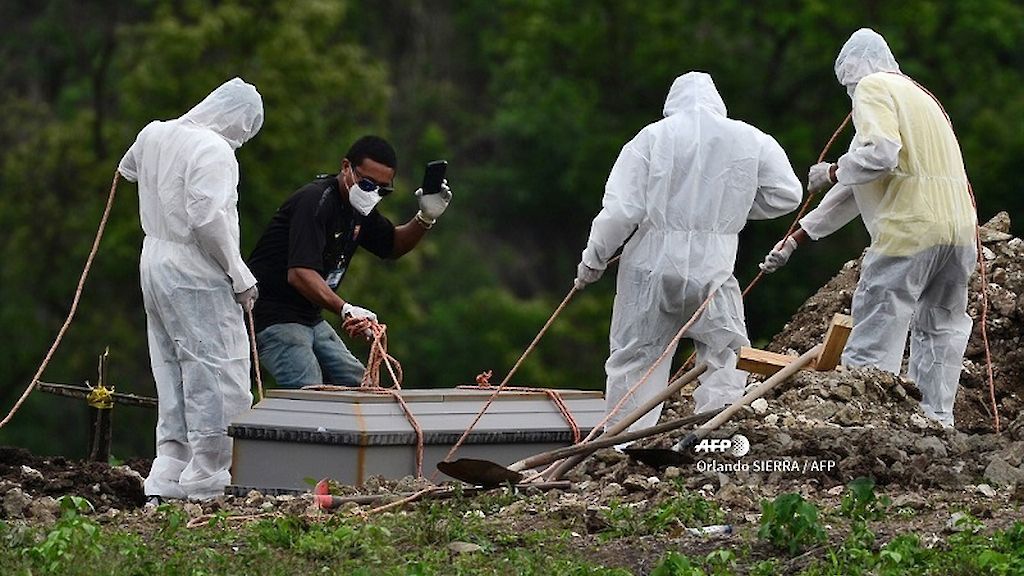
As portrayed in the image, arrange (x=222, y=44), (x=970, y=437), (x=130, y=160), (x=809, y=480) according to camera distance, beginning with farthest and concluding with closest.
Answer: (x=222, y=44), (x=130, y=160), (x=970, y=437), (x=809, y=480)

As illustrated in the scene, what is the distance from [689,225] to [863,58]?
4.15 feet

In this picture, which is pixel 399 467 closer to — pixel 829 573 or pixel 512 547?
pixel 512 547

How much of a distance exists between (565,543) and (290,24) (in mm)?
20344

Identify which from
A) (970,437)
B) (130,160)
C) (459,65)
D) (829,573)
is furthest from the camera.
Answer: (459,65)

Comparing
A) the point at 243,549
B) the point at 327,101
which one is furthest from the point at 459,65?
the point at 243,549

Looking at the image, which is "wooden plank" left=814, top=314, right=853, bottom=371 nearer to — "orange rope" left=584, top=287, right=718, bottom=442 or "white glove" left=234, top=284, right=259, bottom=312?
"orange rope" left=584, top=287, right=718, bottom=442

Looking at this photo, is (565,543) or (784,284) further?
(784,284)

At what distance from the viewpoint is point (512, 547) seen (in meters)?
8.49

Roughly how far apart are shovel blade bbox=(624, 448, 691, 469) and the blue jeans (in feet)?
6.27

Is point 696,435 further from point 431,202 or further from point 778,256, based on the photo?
point 431,202

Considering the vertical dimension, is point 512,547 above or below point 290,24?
A: below

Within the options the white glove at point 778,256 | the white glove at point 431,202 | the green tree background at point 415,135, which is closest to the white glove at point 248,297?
the white glove at point 431,202

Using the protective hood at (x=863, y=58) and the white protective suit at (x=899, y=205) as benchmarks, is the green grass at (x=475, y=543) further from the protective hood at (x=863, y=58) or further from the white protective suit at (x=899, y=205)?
the protective hood at (x=863, y=58)

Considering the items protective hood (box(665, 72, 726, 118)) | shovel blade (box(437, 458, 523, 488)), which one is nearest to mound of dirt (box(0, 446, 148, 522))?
shovel blade (box(437, 458, 523, 488))
